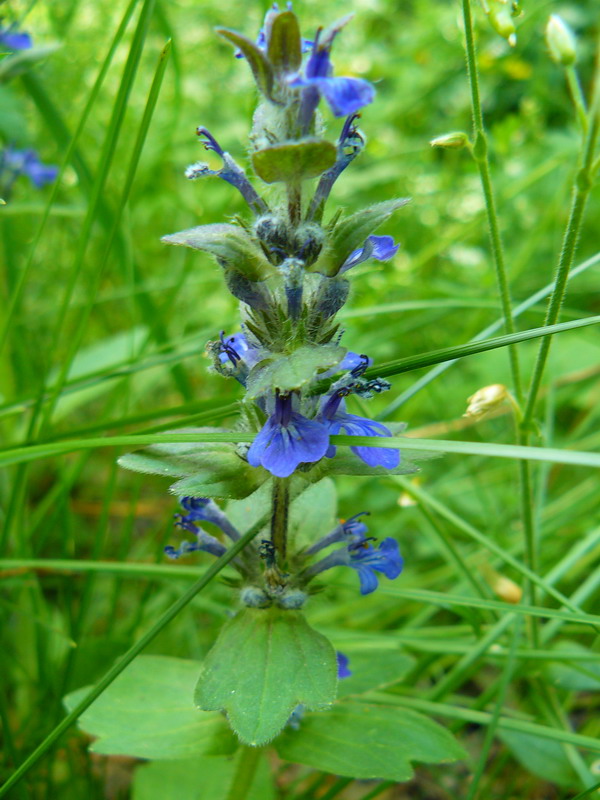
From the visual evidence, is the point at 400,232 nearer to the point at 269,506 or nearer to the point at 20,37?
the point at 20,37

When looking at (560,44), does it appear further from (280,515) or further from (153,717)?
(153,717)

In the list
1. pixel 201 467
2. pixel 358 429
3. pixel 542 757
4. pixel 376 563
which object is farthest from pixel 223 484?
pixel 542 757

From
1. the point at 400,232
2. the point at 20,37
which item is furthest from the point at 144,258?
the point at 20,37

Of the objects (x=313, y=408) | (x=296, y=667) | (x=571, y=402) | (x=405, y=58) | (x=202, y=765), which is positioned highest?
(x=405, y=58)

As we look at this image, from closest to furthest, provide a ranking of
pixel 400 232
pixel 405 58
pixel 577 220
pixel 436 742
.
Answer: pixel 577 220, pixel 436 742, pixel 400 232, pixel 405 58

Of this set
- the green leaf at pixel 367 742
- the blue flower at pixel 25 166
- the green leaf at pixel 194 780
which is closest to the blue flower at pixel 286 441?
the green leaf at pixel 367 742

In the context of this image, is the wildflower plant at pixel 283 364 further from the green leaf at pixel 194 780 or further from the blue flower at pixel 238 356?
the green leaf at pixel 194 780
